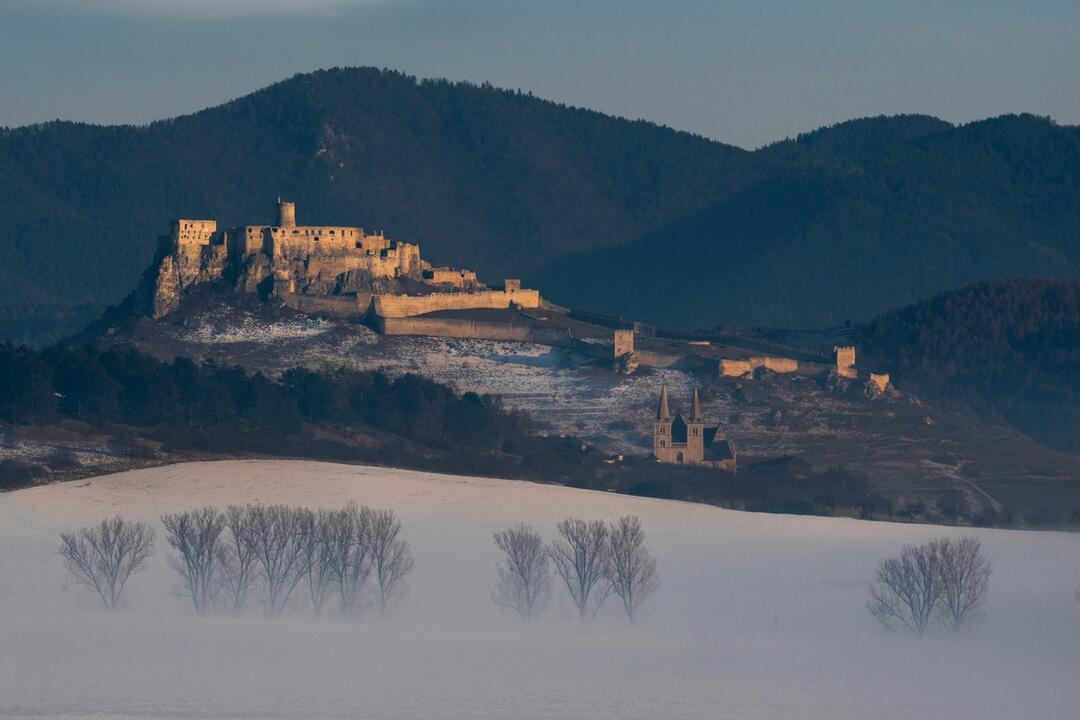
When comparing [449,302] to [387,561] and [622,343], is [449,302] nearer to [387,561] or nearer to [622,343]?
[622,343]

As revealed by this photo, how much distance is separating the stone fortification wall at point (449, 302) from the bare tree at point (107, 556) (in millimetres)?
50093

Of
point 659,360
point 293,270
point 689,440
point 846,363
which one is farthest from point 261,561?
point 846,363

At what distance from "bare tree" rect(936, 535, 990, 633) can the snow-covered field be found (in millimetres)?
673

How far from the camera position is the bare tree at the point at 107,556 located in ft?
295

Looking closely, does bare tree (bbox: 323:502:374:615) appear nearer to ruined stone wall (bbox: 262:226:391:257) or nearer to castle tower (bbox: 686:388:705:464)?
castle tower (bbox: 686:388:705:464)

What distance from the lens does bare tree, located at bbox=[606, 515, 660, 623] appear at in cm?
9138

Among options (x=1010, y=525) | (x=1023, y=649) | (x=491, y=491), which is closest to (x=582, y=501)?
(x=491, y=491)

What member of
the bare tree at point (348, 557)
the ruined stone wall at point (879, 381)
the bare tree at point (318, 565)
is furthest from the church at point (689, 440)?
the bare tree at point (318, 565)

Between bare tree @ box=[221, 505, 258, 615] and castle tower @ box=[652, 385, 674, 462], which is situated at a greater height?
castle tower @ box=[652, 385, 674, 462]

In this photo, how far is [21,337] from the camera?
18788cm

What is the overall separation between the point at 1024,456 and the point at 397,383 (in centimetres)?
2858

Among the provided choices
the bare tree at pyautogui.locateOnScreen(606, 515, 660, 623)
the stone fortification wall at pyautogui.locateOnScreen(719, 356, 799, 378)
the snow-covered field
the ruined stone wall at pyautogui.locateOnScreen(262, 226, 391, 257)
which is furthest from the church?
the bare tree at pyautogui.locateOnScreen(606, 515, 660, 623)

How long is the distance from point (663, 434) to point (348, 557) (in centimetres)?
3817

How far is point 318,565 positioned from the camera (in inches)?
3615
